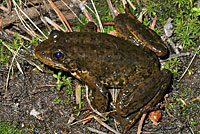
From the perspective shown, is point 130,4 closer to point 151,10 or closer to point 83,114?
point 151,10

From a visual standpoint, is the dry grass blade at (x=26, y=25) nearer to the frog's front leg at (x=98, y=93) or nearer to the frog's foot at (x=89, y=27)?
the frog's foot at (x=89, y=27)

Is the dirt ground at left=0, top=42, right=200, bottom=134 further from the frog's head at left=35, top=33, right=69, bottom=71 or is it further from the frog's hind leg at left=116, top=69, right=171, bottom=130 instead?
the frog's head at left=35, top=33, right=69, bottom=71

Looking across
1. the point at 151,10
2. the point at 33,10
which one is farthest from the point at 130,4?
the point at 33,10

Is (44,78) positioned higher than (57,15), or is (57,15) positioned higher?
Result: (57,15)

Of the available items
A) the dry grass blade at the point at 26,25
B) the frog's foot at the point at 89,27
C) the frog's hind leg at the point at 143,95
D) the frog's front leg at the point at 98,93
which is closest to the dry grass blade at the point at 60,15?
the frog's foot at the point at 89,27

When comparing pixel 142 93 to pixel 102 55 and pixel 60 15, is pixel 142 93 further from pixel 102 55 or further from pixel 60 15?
pixel 60 15

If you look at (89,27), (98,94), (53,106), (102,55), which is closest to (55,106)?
(53,106)

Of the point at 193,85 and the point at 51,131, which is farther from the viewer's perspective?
the point at 193,85
